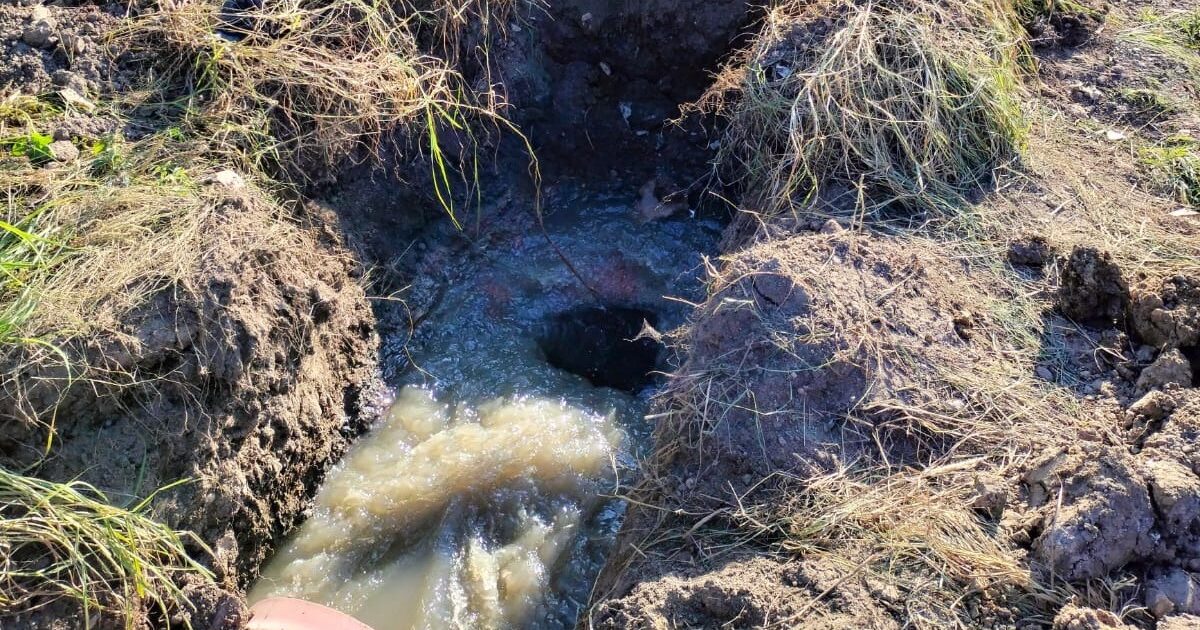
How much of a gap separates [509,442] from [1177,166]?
2.89 meters

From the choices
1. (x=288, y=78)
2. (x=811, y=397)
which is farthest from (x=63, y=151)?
(x=811, y=397)

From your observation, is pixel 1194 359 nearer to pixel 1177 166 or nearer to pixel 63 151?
pixel 1177 166

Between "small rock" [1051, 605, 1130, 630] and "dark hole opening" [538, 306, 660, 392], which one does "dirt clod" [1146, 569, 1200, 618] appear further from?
"dark hole opening" [538, 306, 660, 392]

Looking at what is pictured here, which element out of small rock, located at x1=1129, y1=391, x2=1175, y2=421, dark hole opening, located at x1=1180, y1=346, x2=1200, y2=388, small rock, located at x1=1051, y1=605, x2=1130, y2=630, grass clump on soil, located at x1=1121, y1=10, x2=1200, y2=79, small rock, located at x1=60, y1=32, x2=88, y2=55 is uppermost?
grass clump on soil, located at x1=1121, y1=10, x2=1200, y2=79

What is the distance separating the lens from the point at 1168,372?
2.37 metres

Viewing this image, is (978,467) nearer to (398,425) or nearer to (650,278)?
(650,278)

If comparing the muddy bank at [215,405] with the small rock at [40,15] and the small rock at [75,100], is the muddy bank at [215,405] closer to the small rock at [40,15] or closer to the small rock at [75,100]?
the small rock at [75,100]

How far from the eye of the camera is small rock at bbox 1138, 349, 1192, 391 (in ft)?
7.73

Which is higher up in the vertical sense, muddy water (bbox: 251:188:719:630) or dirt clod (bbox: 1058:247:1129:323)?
dirt clod (bbox: 1058:247:1129:323)

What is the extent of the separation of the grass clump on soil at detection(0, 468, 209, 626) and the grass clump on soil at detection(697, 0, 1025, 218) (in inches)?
96.8

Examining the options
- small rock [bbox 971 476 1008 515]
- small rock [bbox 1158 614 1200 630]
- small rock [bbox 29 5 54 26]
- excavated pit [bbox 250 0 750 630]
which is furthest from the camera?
small rock [bbox 29 5 54 26]

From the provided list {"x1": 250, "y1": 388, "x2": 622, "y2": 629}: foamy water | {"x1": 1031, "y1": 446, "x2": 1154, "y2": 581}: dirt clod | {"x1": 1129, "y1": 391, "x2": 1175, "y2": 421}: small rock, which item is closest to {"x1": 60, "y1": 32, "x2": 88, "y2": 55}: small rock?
{"x1": 250, "y1": 388, "x2": 622, "y2": 629}: foamy water

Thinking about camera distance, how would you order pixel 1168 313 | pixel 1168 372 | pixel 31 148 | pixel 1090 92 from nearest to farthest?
1. pixel 1168 372
2. pixel 1168 313
3. pixel 31 148
4. pixel 1090 92

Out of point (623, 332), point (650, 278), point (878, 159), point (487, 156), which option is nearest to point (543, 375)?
point (623, 332)
